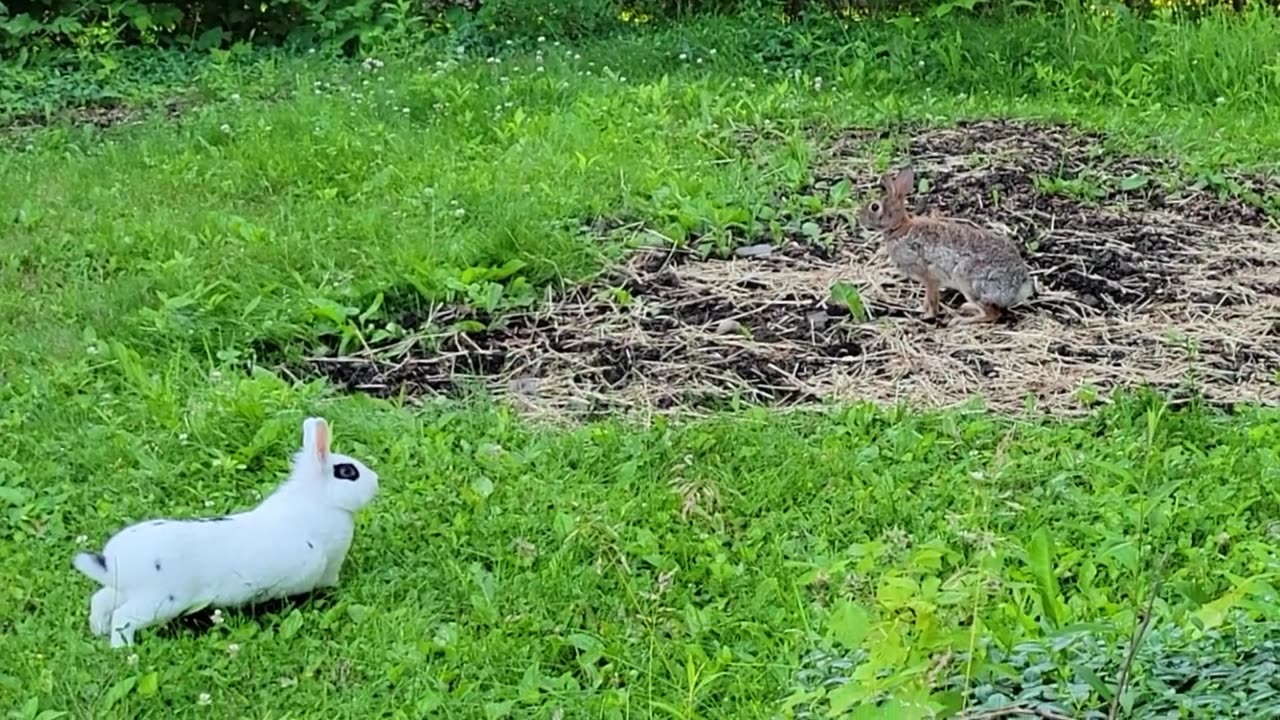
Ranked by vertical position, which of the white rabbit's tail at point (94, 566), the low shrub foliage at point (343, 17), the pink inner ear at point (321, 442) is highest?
the pink inner ear at point (321, 442)

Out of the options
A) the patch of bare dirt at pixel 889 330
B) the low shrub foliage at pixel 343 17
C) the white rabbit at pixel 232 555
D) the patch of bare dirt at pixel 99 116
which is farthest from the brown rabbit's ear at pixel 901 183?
the patch of bare dirt at pixel 99 116

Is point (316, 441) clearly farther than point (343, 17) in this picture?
No

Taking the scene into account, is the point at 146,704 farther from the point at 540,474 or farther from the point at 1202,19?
the point at 1202,19

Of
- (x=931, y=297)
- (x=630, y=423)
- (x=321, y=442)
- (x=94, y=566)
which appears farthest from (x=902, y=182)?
(x=94, y=566)

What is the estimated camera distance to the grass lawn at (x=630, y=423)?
3010mm

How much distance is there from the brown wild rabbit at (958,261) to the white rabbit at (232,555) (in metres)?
2.10

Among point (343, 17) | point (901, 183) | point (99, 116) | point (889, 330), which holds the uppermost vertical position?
point (901, 183)

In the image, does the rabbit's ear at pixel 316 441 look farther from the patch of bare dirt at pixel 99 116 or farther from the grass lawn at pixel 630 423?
the patch of bare dirt at pixel 99 116

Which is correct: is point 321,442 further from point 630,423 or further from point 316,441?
point 630,423

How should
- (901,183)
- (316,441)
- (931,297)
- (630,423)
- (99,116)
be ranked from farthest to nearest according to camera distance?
(99,116) → (901,183) → (931,297) → (630,423) → (316,441)

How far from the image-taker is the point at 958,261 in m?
4.76

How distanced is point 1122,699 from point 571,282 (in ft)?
10.0

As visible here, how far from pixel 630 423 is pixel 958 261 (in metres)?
1.19

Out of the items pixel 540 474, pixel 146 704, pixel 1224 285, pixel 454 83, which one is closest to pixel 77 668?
pixel 146 704
